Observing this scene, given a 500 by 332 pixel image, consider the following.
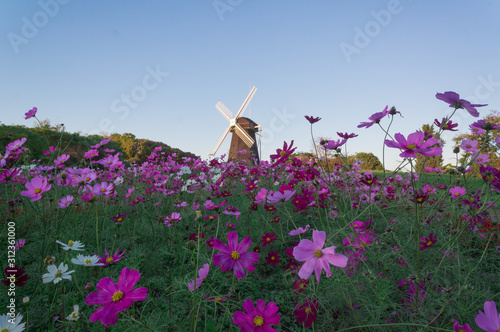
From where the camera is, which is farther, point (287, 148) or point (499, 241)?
point (499, 241)

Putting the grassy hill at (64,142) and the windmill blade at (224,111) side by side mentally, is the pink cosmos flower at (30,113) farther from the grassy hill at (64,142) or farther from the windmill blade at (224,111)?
the windmill blade at (224,111)

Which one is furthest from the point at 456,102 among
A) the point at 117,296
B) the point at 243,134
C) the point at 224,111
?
the point at 224,111

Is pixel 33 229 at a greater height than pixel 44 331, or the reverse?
pixel 33 229

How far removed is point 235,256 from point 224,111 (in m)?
17.6

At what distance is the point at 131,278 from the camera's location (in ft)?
2.53

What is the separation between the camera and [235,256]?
2.86ft

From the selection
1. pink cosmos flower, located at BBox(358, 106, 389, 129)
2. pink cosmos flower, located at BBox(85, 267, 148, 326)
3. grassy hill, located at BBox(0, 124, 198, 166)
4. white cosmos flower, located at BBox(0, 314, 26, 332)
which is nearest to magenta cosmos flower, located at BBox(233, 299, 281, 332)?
pink cosmos flower, located at BBox(85, 267, 148, 326)

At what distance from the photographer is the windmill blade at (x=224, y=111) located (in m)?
17.7

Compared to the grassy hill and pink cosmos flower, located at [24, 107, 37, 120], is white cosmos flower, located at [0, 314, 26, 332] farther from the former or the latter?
the grassy hill

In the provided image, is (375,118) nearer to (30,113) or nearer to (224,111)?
(30,113)

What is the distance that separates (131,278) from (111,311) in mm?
92

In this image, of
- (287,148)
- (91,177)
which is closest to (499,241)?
(287,148)

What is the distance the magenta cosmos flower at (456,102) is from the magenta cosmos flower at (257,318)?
1146 mm

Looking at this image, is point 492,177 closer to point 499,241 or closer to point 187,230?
point 499,241
